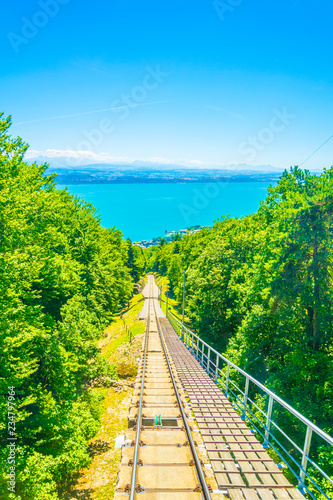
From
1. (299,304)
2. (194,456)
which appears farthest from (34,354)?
(299,304)

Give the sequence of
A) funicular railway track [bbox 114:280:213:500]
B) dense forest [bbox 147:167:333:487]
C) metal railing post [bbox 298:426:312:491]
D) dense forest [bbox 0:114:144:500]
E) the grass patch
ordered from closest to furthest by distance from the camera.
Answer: metal railing post [bbox 298:426:312:491] < funicular railway track [bbox 114:280:213:500] < dense forest [bbox 0:114:144:500] < dense forest [bbox 147:167:333:487] < the grass patch

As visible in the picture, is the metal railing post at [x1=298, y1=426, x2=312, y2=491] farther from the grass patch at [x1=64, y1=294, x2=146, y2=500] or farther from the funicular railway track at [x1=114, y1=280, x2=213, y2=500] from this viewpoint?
the grass patch at [x1=64, y1=294, x2=146, y2=500]

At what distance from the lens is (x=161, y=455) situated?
6.05 m

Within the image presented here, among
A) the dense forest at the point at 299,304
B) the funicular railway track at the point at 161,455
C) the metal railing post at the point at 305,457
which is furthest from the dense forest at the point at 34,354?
the dense forest at the point at 299,304

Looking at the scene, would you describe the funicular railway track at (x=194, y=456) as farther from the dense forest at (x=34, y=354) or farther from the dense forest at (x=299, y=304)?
the dense forest at (x=299, y=304)

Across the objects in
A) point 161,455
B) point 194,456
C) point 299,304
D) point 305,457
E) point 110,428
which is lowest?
point 110,428

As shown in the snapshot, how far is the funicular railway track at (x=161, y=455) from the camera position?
4.92 metres

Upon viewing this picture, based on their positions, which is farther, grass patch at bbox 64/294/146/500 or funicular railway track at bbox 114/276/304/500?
grass patch at bbox 64/294/146/500

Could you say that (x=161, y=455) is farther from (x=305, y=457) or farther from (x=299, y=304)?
(x=299, y=304)

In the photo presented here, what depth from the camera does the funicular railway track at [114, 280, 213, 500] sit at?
4918mm

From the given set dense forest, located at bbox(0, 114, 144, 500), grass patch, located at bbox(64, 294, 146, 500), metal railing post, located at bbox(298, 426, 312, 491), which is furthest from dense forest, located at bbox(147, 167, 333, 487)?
dense forest, located at bbox(0, 114, 144, 500)

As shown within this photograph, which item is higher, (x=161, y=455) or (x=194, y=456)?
(x=194, y=456)

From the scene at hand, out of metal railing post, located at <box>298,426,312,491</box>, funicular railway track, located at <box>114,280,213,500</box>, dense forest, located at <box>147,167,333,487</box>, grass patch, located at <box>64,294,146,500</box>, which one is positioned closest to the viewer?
metal railing post, located at <box>298,426,312,491</box>

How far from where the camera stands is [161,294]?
73375 millimetres
